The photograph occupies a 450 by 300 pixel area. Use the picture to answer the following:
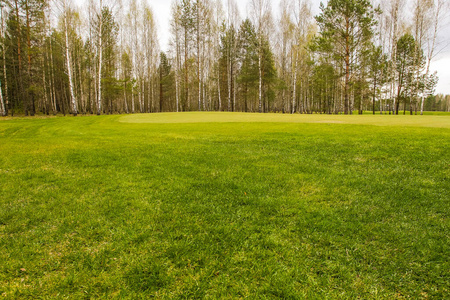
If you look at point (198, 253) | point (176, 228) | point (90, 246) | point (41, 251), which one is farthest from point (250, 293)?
point (41, 251)

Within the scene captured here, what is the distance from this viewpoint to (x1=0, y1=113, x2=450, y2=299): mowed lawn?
1945 mm

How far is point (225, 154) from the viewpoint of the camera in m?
6.15

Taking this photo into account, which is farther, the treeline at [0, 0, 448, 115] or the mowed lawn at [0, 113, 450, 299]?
the treeline at [0, 0, 448, 115]

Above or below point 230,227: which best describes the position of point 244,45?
above

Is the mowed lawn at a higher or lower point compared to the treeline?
lower

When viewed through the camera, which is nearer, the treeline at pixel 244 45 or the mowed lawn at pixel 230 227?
the mowed lawn at pixel 230 227

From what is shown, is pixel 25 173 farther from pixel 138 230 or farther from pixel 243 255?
pixel 243 255

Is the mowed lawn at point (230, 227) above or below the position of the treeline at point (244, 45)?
below

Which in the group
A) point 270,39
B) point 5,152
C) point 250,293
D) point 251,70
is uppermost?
point 270,39

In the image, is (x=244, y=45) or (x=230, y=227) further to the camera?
(x=244, y=45)

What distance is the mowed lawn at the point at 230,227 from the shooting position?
195 centimetres

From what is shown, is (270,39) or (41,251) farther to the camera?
(270,39)

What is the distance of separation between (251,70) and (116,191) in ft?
114

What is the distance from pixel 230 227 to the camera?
2.79 m
